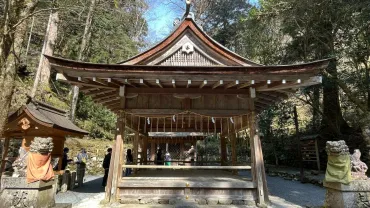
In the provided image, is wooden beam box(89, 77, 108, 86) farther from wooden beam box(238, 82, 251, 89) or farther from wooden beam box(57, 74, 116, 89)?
wooden beam box(238, 82, 251, 89)

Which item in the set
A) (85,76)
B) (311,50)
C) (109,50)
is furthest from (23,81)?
(311,50)

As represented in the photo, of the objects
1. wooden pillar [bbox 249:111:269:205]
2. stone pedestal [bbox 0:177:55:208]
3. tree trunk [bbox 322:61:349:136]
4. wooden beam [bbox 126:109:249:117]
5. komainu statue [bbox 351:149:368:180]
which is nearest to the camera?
stone pedestal [bbox 0:177:55:208]

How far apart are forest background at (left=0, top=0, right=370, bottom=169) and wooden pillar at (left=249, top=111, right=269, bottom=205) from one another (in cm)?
325

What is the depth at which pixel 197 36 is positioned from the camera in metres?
7.99

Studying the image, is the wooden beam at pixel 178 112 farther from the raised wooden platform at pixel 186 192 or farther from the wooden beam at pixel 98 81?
the raised wooden platform at pixel 186 192

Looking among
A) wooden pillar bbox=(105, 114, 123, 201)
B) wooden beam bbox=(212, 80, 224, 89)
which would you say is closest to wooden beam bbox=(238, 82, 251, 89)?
wooden beam bbox=(212, 80, 224, 89)

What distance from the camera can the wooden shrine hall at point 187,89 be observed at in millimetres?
6328

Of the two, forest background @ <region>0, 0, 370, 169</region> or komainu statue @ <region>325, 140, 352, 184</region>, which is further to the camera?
forest background @ <region>0, 0, 370, 169</region>

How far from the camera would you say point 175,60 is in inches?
313

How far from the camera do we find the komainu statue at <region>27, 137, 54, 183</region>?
495cm

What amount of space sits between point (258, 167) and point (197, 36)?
447cm

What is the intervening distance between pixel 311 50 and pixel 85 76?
13007 mm

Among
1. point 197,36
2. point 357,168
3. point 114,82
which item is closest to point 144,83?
point 114,82

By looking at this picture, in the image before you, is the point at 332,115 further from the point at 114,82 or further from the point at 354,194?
the point at 114,82
